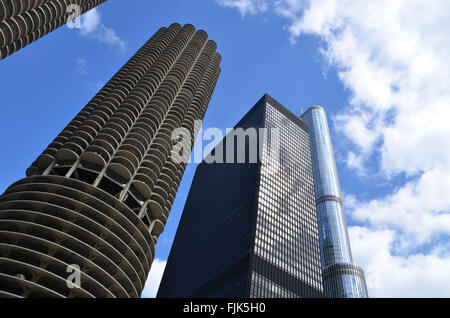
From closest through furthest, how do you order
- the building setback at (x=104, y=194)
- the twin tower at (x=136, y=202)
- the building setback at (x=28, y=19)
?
the building setback at (x=104, y=194) → the twin tower at (x=136, y=202) → the building setback at (x=28, y=19)

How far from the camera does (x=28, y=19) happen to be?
7712cm

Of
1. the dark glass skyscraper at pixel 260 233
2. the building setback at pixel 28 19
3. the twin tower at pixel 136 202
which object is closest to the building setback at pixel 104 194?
the twin tower at pixel 136 202

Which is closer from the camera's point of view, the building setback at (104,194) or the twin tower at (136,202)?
the building setback at (104,194)

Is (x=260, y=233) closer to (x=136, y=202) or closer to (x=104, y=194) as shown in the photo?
(x=136, y=202)

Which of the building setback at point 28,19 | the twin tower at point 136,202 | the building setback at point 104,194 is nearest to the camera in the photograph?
the building setback at point 104,194

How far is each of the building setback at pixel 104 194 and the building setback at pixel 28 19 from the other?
1958 cm

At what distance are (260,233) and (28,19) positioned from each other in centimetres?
10080

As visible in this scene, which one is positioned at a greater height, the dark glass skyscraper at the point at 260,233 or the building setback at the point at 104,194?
the dark glass skyscraper at the point at 260,233

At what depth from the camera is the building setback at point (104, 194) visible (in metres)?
49.0

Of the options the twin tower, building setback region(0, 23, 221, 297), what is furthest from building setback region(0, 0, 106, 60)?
building setback region(0, 23, 221, 297)

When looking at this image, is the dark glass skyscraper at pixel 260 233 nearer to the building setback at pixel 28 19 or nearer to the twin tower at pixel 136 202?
the twin tower at pixel 136 202
